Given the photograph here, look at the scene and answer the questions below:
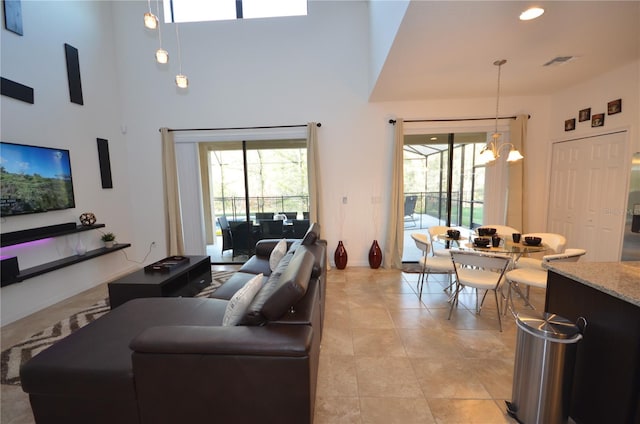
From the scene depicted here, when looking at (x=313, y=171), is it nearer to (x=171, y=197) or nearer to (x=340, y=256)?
(x=340, y=256)

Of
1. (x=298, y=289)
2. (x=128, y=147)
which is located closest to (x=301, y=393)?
(x=298, y=289)

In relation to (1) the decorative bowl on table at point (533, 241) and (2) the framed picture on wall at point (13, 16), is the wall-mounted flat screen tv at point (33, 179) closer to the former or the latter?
(2) the framed picture on wall at point (13, 16)

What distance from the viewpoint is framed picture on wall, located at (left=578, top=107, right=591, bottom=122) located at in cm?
374

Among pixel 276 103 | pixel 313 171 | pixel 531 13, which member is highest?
pixel 276 103

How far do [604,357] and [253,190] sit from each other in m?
4.63

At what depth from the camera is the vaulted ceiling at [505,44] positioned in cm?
209

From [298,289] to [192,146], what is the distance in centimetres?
416

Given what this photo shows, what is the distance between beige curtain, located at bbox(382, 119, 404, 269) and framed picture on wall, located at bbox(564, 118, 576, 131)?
2.34m

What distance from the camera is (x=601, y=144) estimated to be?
3576 millimetres

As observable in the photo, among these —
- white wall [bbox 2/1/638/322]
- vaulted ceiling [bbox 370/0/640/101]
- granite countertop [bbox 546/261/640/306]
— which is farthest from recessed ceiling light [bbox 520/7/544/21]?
white wall [bbox 2/1/638/322]

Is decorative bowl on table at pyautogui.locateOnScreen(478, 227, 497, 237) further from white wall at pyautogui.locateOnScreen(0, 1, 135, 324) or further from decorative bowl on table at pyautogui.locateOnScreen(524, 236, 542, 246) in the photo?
white wall at pyautogui.locateOnScreen(0, 1, 135, 324)

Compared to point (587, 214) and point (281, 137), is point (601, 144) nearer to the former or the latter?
point (587, 214)

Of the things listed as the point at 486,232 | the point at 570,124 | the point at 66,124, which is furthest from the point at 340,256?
the point at 66,124

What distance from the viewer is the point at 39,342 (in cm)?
264
